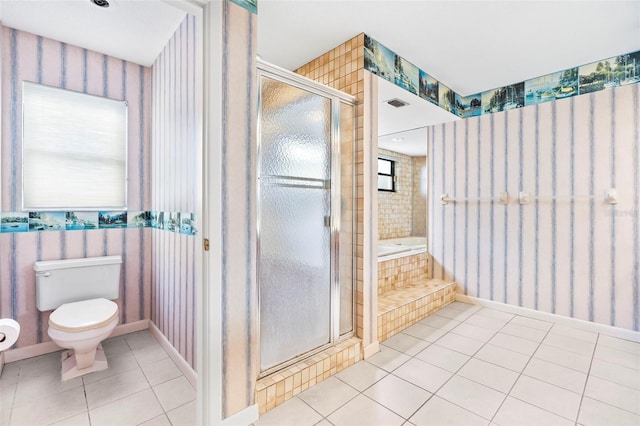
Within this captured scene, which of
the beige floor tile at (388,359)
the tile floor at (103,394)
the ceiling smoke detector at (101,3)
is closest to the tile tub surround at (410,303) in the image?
the beige floor tile at (388,359)

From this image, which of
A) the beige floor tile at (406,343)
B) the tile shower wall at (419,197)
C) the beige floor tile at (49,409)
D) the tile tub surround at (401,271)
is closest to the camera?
the beige floor tile at (49,409)

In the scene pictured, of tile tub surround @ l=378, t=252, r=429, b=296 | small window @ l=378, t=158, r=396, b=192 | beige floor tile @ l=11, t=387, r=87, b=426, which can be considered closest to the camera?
beige floor tile @ l=11, t=387, r=87, b=426

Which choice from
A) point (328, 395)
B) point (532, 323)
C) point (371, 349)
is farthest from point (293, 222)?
point (532, 323)

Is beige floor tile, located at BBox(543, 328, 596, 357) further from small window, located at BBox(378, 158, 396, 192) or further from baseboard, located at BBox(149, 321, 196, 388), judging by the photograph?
small window, located at BBox(378, 158, 396, 192)

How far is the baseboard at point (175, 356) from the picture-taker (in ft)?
6.45

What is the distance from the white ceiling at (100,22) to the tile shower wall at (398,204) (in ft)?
12.3

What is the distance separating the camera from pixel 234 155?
155 centimetres

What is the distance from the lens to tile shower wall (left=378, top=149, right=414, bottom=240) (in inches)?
201

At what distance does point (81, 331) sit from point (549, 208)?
4.13m

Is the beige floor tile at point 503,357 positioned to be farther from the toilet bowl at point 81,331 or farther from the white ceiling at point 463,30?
the toilet bowl at point 81,331

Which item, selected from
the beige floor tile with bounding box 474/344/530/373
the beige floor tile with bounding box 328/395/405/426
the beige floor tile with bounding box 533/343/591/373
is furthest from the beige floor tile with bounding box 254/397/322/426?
the beige floor tile with bounding box 533/343/591/373

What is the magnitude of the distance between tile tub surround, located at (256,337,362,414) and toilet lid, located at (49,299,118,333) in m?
1.21

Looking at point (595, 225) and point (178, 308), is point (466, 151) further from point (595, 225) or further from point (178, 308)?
point (178, 308)

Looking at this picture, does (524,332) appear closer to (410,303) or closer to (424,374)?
(410,303)
